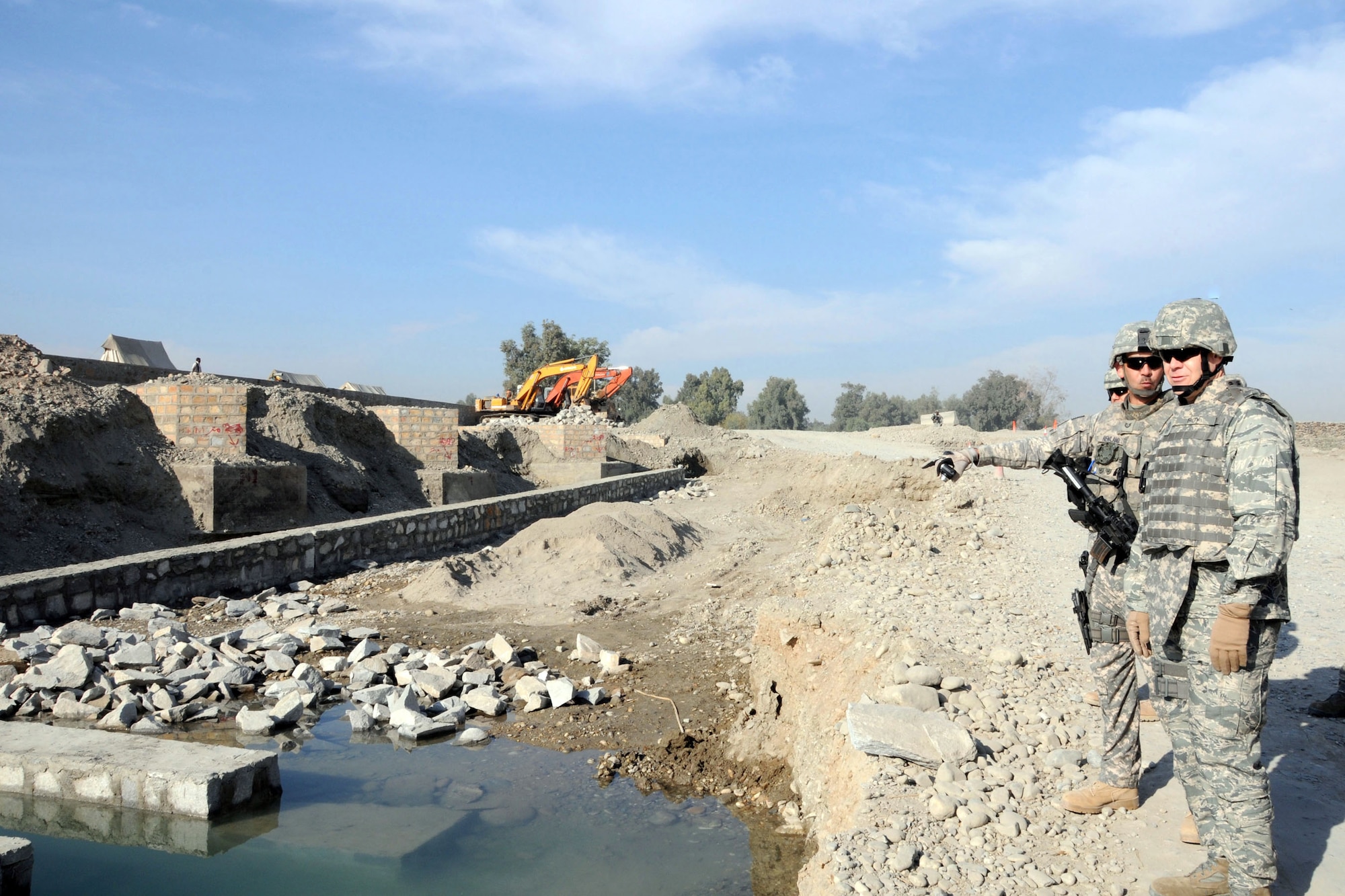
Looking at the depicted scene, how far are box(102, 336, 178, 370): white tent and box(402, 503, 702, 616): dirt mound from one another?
12170mm

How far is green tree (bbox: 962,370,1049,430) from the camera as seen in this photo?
49594mm

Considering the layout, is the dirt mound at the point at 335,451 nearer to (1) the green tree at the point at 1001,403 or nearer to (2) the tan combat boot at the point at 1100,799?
(2) the tan combat boot at the point at 1100,799

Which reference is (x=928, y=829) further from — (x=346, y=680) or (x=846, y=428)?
(x=846, y=428)

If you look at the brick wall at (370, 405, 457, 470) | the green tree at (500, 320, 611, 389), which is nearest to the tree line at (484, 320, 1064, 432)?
the green tree at (500, 320, 611, 389)

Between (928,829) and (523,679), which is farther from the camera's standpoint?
(523,679)

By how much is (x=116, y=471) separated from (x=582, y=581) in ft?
17.4

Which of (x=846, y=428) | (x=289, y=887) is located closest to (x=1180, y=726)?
(x=289, y=887)

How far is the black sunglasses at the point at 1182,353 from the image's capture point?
2.57 metres

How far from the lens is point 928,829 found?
2664 mm

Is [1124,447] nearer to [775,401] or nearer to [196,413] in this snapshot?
[196,413]

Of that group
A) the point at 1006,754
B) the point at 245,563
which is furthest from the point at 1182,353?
the point at 245,563

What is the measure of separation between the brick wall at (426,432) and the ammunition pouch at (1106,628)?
12357 mm

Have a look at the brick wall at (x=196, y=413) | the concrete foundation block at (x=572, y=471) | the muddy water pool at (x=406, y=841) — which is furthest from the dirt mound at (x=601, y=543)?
the concrete foundation block at (x=572, y=471)

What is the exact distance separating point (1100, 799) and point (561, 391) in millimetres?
24857
